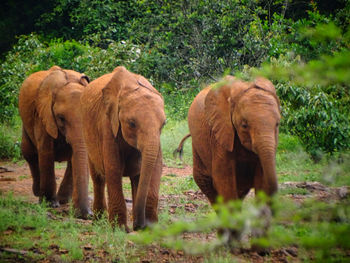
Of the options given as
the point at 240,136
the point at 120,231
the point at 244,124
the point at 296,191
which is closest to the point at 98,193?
the point at 120,231

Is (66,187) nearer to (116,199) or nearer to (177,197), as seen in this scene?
(177,197)

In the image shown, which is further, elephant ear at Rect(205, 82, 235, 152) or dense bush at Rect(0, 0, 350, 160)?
dense bush at Rect(0, 0, 350, 160)

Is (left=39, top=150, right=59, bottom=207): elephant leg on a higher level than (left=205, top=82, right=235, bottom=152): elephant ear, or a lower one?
lower

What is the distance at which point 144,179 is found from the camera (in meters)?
5.14

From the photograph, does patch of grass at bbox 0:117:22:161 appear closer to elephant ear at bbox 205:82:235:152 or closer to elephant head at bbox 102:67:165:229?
elephant head at bbox 102:67:165:229

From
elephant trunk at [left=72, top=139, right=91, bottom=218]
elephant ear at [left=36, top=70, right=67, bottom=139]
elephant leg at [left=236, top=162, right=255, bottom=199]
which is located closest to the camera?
elephant leg at [left=236, top=162, right=255, bottom=199]

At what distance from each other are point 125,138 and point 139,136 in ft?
0.96

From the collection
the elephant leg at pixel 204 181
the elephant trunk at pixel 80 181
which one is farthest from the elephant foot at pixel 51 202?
the elephant leg at pixel 204 181

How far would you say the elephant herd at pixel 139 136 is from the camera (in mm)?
4918

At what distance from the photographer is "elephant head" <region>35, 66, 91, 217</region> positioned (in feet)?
22.8

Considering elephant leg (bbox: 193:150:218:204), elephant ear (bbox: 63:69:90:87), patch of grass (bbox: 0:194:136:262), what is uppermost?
elephant ear (bbox: 63:69:90:87)

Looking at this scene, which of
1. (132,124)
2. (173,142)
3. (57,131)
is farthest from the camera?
(173,142)

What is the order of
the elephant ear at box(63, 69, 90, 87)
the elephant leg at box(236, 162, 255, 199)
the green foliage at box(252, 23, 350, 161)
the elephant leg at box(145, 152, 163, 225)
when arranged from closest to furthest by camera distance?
the elephant leg at box(236, 162, 255, 199) < the elephant leg at box(145, 152, 163, 225) < the elephant ear at box(63, 69, 90, 87) < the green foliage at box(252, 23, 350, 161)

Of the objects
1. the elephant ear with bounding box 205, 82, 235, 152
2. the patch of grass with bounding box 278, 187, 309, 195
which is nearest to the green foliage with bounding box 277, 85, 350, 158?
the patch of grass with bounding box 278, 187, 309, 195
